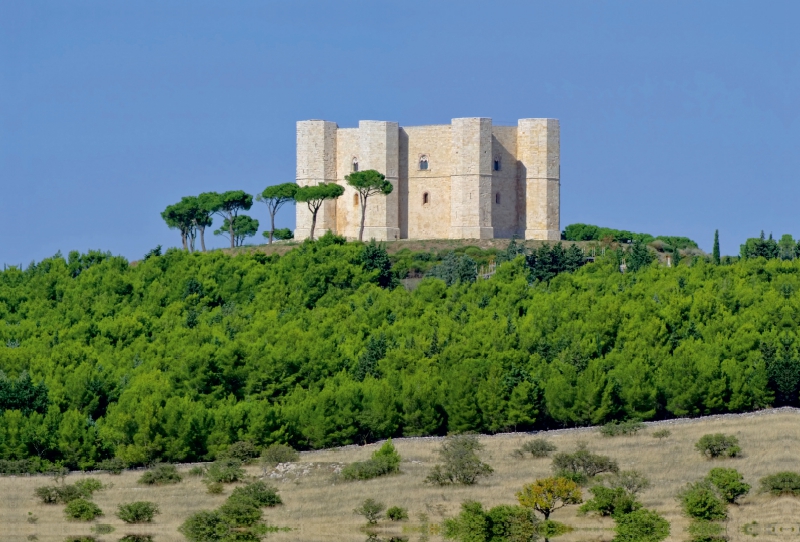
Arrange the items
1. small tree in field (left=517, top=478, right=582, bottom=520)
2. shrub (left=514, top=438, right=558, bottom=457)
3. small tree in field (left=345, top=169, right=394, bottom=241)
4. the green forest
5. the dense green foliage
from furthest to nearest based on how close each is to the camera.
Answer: the dense green foliage, small tree in field (left=345, top=169, right=394, bottom=241), the green forest, shrub (left=514, top=438, right=558, bottom=457), small tree in field (left=517, top=478, right=582, bottom=520)

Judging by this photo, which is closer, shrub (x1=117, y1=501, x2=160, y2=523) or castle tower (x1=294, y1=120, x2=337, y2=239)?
shrub (x1=117, y1=501, x2=160, y2=523)

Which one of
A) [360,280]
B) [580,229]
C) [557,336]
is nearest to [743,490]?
[557,336]

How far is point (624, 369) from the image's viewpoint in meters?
55.1

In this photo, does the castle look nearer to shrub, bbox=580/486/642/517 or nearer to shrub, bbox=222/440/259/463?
shrub, bbox=222/440/259/463

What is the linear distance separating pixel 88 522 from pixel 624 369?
61.9 ft

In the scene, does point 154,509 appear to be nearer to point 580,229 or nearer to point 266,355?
point 266,355

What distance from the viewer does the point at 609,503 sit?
41.1 m

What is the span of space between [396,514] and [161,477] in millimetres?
7976

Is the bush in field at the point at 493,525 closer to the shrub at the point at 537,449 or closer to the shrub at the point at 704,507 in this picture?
the shrub at the point at 704,507

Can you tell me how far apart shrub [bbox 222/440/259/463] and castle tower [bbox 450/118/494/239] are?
28314 mm

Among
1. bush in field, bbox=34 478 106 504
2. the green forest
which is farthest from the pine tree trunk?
bush in field, bbox=34 478 106 504

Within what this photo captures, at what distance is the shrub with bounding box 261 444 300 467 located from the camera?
48625mm

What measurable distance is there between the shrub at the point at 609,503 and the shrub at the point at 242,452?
11714 mm

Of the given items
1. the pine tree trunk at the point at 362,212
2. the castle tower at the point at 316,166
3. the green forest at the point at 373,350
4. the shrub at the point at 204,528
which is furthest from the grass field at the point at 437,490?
the castle tower at the point at 316,166
